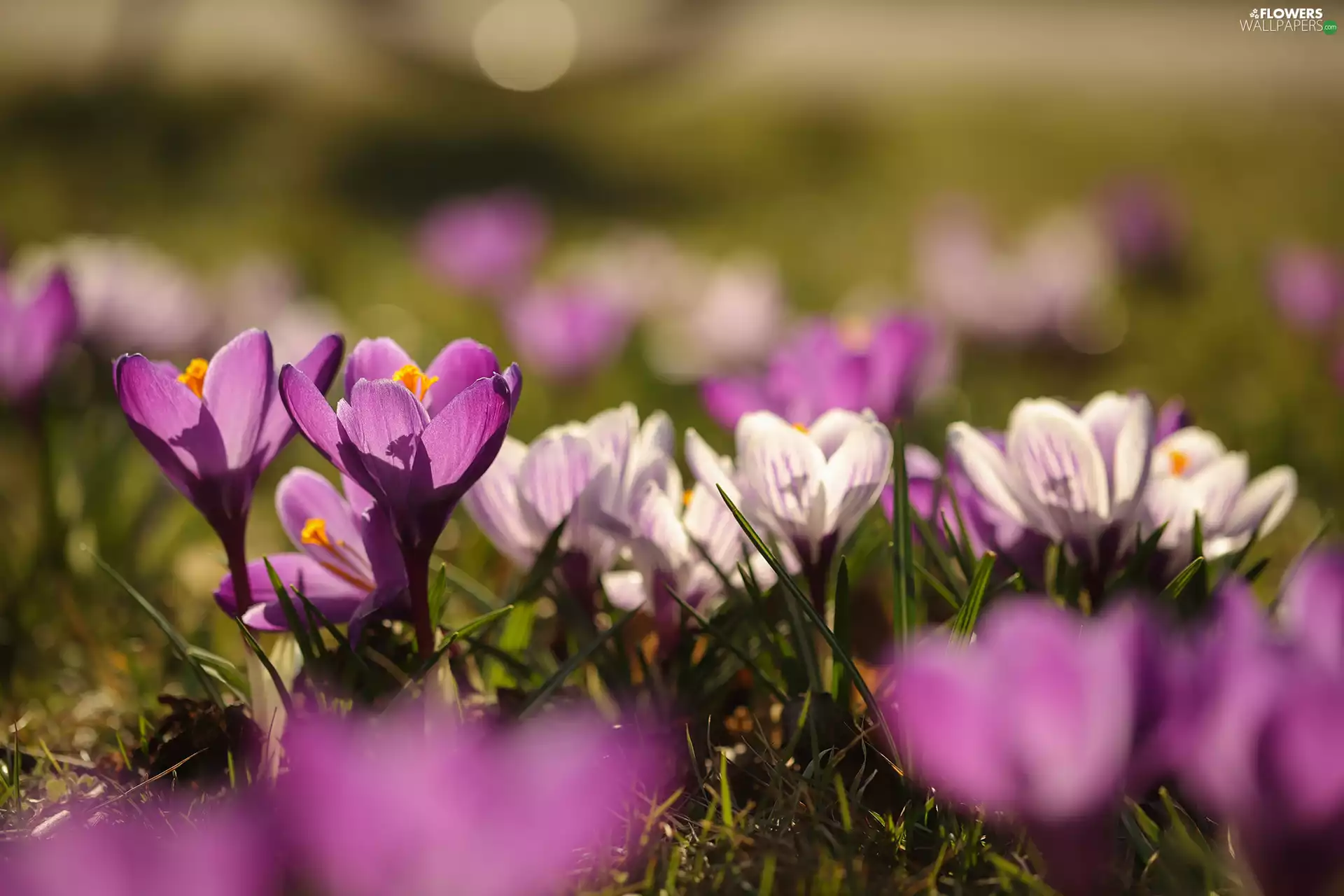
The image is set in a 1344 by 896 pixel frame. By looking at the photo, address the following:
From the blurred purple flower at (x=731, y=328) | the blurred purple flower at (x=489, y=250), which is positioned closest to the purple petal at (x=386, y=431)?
the blurred purple flower at (x=731, y=328)

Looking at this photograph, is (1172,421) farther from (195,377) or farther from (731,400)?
(195,377)

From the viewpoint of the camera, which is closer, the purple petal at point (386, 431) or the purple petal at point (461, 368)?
the purple petal at point (386, 431)

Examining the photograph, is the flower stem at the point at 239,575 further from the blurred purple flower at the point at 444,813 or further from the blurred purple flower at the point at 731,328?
the blurred purple flower at the point at 731,328

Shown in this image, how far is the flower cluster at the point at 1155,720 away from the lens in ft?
2.01

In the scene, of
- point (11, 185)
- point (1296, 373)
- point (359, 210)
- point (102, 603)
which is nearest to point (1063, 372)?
point (1296, 373)

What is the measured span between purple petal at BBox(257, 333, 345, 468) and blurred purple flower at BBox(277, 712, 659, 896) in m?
0.50

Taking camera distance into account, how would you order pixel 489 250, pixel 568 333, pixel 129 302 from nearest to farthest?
pixel 129 302, pixel 568 333, pixel 489 250

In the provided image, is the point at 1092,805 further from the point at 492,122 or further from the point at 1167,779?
the point at 492,122

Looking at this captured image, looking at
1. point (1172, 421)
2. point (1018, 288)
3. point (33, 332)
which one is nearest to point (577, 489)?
point (1172, 421)

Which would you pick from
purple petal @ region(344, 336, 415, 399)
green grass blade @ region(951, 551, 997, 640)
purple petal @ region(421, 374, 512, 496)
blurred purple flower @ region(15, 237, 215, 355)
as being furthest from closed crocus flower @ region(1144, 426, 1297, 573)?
blurred purple flower @ region(15, 237, 215, 355)

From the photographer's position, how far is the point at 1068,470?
1.01 meters

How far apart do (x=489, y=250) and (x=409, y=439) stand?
238cm

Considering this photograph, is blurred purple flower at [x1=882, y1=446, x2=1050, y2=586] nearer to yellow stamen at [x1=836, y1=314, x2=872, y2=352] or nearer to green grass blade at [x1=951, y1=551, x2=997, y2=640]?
green grass blade at [x1=951, y1=551, x2=997, y2=640]

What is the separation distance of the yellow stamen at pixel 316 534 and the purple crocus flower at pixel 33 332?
1.88ft
